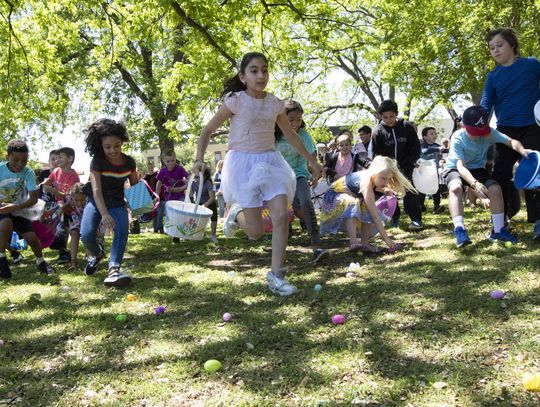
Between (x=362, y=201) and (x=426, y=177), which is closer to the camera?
(x=362, y=201)

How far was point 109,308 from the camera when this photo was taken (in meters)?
4.05

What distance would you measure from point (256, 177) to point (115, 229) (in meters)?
1.73

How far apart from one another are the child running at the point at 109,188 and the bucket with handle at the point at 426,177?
12.6 feet

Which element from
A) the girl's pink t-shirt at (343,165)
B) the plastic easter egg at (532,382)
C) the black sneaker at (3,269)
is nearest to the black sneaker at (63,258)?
the black sneaker at (3,269)

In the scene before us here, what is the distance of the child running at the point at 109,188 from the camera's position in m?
4.83

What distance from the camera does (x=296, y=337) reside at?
120 inches

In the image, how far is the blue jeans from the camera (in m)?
4.99

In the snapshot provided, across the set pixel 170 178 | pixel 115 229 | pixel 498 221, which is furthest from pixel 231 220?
pixel 170 178

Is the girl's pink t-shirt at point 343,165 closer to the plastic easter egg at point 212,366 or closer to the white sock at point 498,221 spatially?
the white sock at point 498,221

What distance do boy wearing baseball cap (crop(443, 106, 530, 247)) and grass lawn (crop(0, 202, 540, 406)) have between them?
242mm

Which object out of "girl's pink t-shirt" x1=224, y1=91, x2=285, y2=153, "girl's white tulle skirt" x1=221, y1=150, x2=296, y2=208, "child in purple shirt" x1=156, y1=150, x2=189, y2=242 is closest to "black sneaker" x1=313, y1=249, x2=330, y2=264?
"girl's white tulle skirt" x1=221, y1=150, x2=296, y2=208

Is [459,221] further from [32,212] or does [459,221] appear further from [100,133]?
[32,212]

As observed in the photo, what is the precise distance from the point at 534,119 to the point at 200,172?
334 centimetres

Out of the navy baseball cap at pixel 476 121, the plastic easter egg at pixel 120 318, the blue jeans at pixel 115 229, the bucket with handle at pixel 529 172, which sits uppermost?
the navy baseball cap at pixel 476 121
